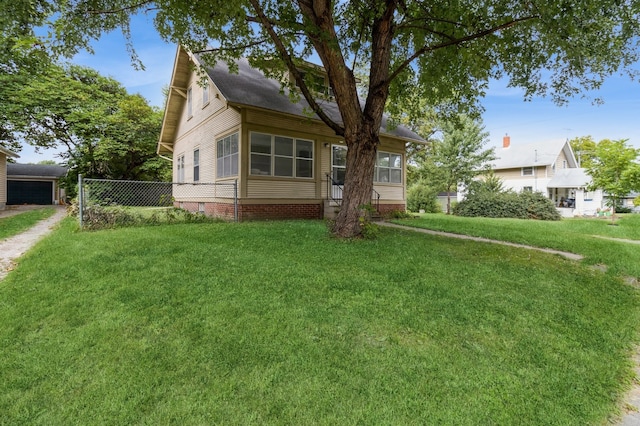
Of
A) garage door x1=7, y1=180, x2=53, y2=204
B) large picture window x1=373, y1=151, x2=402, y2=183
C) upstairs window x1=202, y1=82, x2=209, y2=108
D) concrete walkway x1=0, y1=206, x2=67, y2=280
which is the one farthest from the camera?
garage door x1=7, y1=180, x2=53, y2=204

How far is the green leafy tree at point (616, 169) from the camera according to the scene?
14.6m

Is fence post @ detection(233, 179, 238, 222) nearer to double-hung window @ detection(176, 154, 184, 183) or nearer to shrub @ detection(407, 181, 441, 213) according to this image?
double-hung window @ detection(176, 154, 184, 183)

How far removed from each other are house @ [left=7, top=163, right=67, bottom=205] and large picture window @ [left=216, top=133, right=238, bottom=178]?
21.4 meters

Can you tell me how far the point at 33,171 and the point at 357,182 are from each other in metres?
32.9

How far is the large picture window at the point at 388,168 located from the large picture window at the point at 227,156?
6.14m

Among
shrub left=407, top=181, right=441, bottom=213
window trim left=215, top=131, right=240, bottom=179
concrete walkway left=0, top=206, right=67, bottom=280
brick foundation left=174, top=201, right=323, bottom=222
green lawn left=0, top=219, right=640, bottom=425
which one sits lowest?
green lawn left=0, top=219, right=640, bottom=425

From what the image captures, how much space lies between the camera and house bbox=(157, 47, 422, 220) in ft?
34.2

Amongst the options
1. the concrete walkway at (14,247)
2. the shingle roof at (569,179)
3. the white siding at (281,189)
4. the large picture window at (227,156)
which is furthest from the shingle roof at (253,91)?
the shingle roof at (569,179)

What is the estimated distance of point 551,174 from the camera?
29547 millimetres

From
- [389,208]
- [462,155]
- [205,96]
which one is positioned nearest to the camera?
[205,96]

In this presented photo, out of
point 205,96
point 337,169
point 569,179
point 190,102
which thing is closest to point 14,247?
point 205,96

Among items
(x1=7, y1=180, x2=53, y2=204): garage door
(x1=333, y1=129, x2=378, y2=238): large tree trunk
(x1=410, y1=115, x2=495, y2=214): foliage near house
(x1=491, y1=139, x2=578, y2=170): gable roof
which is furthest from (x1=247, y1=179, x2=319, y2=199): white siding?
(x1=7, y1=180, x2=53, y2=204): garage door

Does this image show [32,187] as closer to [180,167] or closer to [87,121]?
[87,121]

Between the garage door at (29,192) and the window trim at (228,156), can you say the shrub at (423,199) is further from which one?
the garage door at (29,192)
